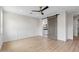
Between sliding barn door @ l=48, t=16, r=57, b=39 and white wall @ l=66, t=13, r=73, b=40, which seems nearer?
white wall @ l=66, t=13, r=73, b=40

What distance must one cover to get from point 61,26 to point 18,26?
3.18 metres

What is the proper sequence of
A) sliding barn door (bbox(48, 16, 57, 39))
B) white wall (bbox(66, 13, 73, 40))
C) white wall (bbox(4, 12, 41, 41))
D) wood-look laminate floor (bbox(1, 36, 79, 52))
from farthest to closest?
sliding barn door (bbox(48, 16, 57, 39)), white wall (bbox(66, 13, 73, 40)), white wall (bbox(4, 12, 41, 41)), wood-look laminate floor (bbox(1, 36, 79, 52))

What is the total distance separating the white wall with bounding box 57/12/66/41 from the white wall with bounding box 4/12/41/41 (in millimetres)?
2831

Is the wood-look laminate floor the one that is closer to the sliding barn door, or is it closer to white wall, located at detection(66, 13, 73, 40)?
white wall, located at detection(66, 13, 73, 40)

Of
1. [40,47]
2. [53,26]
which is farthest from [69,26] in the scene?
[40,47]

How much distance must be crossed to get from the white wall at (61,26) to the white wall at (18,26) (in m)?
2.83

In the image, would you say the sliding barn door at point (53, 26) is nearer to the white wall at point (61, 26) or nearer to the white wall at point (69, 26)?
the white wall at point (61, 26)

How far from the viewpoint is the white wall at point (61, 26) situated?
16.4ft

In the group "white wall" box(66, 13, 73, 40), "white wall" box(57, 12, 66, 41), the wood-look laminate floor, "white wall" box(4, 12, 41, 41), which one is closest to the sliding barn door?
"white wall" box(57, 12, 66, 41)

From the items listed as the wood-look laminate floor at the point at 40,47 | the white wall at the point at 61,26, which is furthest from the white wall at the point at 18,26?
the white wall at the point at 61,26

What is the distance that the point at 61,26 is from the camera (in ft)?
17.0

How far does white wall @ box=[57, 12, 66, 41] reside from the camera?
16.4ft
